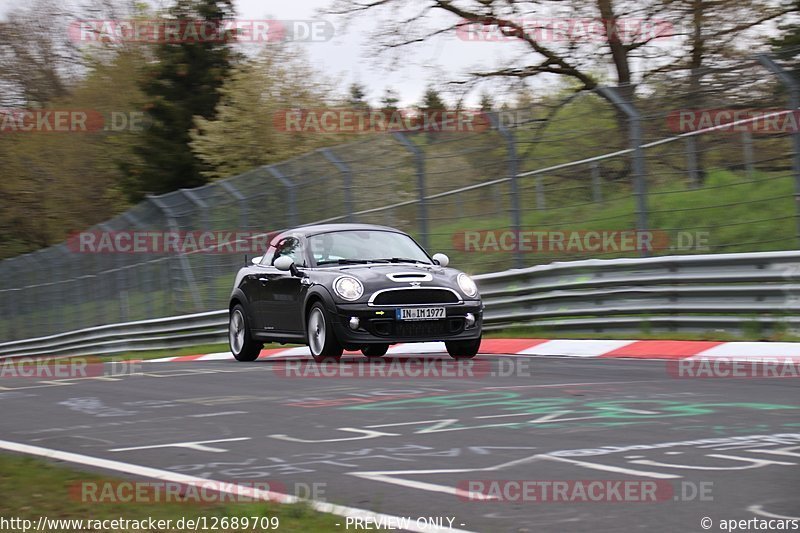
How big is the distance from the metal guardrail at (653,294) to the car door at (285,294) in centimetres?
285

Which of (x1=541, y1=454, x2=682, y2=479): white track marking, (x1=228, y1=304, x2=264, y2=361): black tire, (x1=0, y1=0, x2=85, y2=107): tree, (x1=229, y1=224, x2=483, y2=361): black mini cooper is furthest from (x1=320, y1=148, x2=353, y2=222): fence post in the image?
(x1=0, y1=0, x2=85, y2=107): tree

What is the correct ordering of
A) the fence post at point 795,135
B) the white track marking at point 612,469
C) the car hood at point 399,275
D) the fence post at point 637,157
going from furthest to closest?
the fence post at point 637,157, the car hood at point 399,275, the fence post at point 795,135, the white track marking at point 612,469

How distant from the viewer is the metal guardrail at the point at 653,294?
1181cm

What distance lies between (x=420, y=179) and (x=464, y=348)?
405 centimetres

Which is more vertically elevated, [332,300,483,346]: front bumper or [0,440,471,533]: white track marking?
[332,300,483,346]: front bumper

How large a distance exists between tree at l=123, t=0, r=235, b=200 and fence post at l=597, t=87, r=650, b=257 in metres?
34.9

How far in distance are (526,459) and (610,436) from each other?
0.80 metres

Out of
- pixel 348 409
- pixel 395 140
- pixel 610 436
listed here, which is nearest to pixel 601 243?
pixel 395 140

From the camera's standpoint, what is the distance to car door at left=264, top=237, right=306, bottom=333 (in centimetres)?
1309

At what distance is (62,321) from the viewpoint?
31.0 metres

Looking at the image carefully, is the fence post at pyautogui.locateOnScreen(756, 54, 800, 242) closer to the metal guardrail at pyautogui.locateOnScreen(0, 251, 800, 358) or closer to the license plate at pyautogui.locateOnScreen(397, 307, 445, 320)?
the metal guardrail at pyautogui.locateOnScreen(0, 251, 800, 358)

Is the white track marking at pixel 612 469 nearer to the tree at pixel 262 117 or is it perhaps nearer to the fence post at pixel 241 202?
the fence post at pixel 241 202

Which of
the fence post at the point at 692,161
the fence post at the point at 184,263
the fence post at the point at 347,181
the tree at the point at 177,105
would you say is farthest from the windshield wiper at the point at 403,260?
the tree at the point at 177,105

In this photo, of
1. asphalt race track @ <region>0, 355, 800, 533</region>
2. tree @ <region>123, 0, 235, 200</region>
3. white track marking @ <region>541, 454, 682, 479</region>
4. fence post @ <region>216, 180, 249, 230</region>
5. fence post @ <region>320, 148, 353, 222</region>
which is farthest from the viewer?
tree @ <region>123, 0, 235, 200</region>
